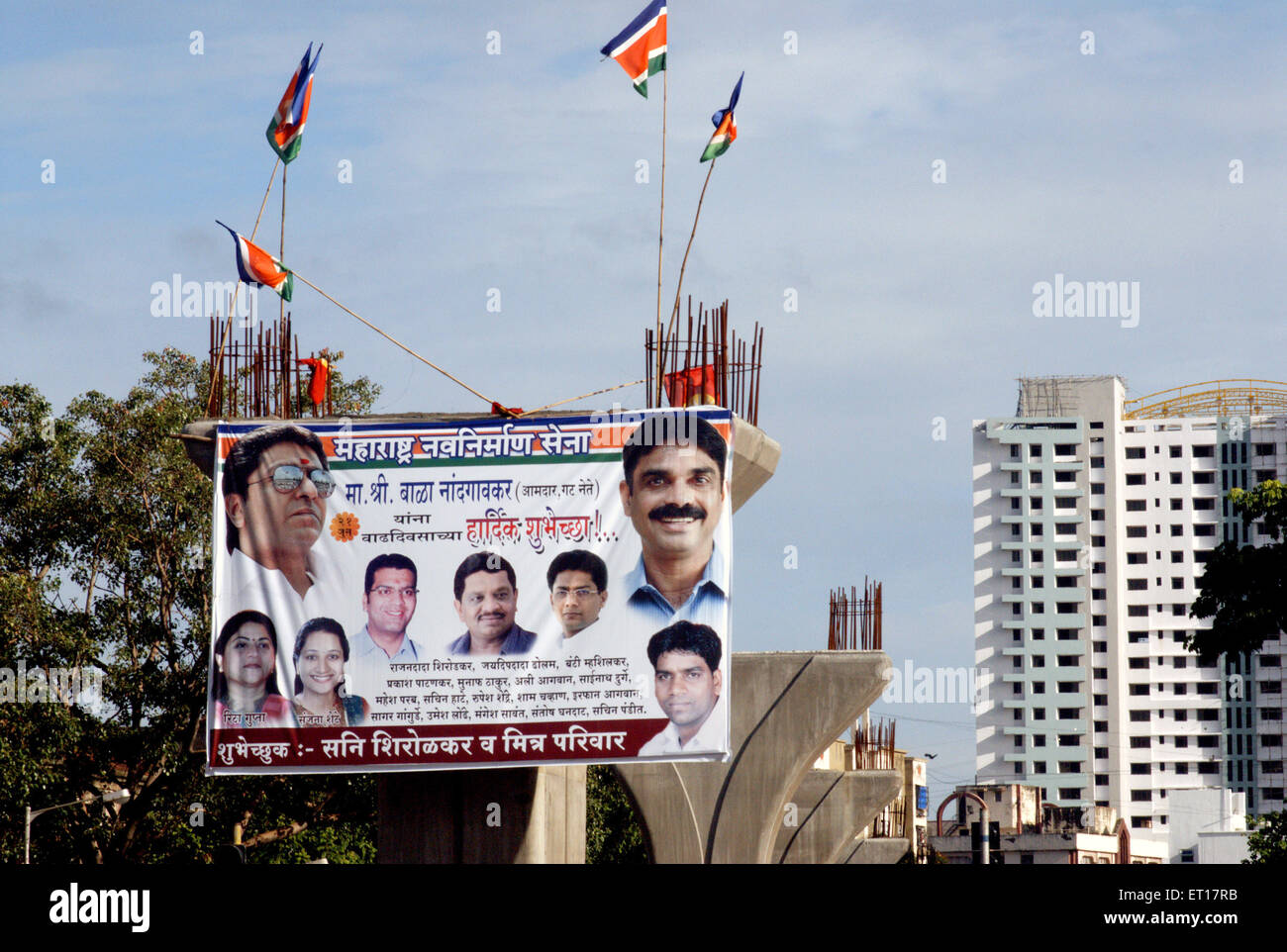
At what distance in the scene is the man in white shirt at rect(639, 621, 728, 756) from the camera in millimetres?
21188

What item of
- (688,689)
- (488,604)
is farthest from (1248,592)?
(488,604)

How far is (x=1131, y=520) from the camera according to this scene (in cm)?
12394

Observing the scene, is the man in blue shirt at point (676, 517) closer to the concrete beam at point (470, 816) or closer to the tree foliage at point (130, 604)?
the concrete beam at point (470, 816)

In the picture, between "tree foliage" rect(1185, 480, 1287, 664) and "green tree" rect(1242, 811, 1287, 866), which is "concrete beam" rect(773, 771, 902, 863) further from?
"tree foliage" rect(1185, 480, 1287, 664)

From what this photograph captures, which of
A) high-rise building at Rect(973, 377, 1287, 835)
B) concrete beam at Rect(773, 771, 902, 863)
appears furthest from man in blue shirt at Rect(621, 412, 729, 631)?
high-rise building at Rect(973, 377, 1287, 835)

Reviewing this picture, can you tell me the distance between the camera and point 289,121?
81.3 ft

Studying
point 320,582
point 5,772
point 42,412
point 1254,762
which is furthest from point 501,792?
point 1254,762

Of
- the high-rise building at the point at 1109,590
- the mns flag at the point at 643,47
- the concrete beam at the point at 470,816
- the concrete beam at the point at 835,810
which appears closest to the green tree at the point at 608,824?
the concrete beam at the point at 835,810

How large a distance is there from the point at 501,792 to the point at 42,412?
1723 cm

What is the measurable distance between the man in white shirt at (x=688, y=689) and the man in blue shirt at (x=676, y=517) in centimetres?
21

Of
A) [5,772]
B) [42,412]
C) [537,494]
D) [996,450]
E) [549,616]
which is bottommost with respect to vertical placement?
[5,772]

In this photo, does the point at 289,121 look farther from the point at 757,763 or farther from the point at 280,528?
the point at 757,763
